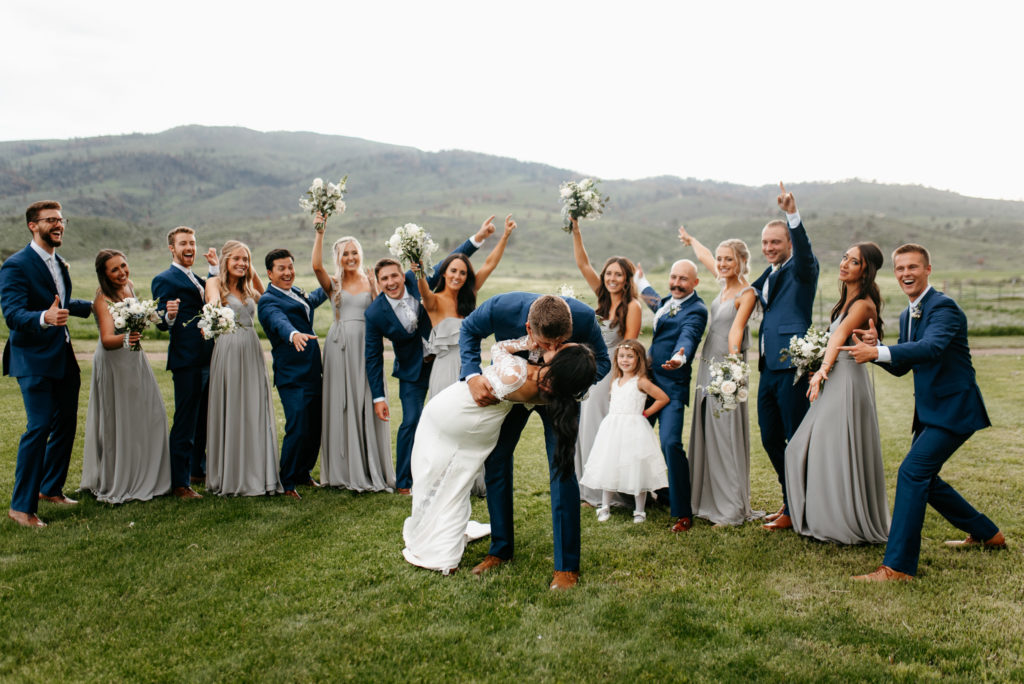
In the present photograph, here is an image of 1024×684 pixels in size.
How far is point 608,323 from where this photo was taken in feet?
22.6

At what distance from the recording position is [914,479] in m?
4.78

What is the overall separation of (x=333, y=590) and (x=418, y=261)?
3056 mm

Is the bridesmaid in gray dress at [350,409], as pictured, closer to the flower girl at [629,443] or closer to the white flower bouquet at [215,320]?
the white flower bouquet at [215,320]

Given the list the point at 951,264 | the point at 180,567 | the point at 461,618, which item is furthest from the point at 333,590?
the point at 951,264

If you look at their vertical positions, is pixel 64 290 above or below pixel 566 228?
below

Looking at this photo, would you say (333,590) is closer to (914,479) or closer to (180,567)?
(180,567)

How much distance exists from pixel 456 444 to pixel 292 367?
305cm

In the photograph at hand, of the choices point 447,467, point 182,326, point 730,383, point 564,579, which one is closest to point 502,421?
point 447,467

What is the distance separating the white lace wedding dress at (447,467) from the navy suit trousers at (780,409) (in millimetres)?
2664

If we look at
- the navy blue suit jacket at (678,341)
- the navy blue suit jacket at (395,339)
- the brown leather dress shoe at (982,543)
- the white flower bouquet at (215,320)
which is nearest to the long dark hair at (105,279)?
the white flower bouquet at (215,320)

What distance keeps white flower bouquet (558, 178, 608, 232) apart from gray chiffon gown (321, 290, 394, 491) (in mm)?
2459

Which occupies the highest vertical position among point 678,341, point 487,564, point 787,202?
point 787,202

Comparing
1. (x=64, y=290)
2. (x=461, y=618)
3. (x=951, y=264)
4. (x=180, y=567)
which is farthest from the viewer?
(x=951, y=264)

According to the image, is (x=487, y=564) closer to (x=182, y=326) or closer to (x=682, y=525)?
(x=682, y=525)
